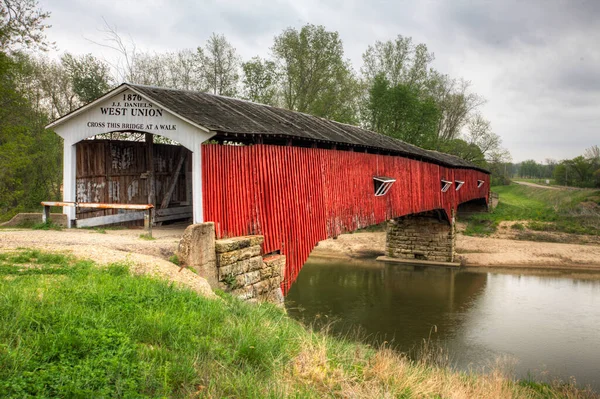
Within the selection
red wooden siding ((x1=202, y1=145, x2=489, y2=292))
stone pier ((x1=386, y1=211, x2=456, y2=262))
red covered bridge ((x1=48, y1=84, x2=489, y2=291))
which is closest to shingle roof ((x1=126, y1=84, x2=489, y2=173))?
red covered bridge ((x1=48, y1=84, x2=489, y2=291))

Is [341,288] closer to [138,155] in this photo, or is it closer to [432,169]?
[432,169]

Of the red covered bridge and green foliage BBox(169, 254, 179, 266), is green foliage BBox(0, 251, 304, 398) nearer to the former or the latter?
green foliage BBox(169, 254, 179, 266)

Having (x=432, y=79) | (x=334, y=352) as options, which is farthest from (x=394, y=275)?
(x=432, y=79)

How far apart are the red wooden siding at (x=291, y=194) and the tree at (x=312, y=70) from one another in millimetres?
16633

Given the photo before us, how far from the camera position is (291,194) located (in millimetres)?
9539

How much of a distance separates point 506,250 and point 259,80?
18.5 meters

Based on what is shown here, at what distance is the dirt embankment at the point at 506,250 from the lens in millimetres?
22344

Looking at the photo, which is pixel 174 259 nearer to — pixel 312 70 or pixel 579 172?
pixel 312 70

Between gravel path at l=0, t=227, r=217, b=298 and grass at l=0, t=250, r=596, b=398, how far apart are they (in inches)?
15.1

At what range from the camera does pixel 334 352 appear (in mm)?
5059

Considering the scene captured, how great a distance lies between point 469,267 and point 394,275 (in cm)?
452

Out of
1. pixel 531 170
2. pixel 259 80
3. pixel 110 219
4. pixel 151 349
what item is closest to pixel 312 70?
pixel 259 80

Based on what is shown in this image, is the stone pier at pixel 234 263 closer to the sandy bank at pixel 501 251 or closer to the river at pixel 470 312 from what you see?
the river at pixel 470 312

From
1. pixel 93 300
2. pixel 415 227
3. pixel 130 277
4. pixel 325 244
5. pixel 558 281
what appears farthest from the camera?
pixel 325 244
